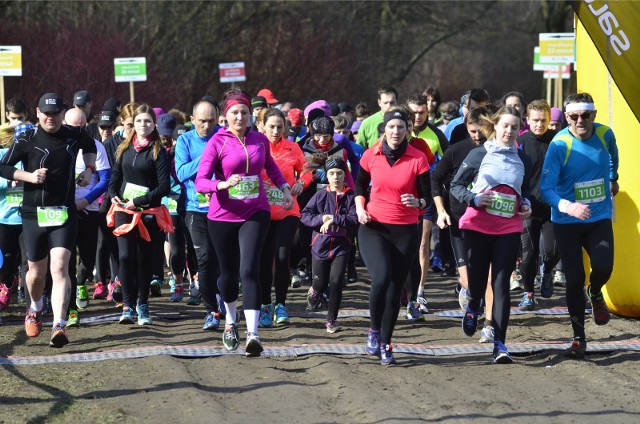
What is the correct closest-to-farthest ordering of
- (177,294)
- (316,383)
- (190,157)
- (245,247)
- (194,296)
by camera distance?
(316,383)
(245,247)
(190,157)
(194,296)
(177,294)

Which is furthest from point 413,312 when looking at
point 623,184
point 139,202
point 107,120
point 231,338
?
point 107,120

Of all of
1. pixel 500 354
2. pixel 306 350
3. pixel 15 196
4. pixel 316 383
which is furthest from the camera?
pixel 15 196

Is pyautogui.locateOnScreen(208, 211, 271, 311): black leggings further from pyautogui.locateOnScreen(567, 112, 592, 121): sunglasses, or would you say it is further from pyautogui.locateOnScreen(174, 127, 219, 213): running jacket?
pyautogui.locateOnScreen(567, 112, 592, 121): sunglasses

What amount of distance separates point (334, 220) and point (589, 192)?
8.29 ft

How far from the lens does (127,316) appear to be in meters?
11.1

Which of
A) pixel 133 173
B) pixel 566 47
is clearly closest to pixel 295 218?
pixel 133 173

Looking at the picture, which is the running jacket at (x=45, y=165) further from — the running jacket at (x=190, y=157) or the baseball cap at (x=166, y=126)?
the baseball cap at (x=166, y=126)

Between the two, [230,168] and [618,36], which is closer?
[230,168]

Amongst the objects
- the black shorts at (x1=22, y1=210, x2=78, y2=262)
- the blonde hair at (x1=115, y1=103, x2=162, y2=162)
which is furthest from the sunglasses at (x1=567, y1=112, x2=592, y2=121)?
the black shorts at (x1=22, y1=210, x2=78, y2=262)

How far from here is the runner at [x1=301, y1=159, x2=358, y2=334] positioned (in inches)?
430

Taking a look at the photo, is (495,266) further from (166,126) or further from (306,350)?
(166,126)

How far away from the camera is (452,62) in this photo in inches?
1987

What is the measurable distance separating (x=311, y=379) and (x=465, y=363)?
1355 millimetres

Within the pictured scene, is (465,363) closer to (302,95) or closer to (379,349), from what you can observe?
(379,349)
